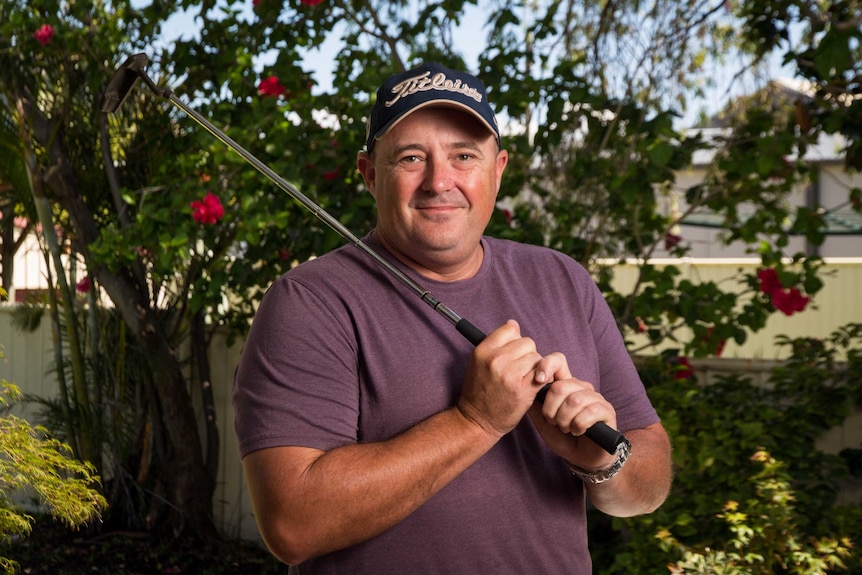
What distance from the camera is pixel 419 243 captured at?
1.68 m

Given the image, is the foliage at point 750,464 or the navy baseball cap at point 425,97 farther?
the foliage at point 750,464

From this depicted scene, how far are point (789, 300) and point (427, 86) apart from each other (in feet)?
9.42

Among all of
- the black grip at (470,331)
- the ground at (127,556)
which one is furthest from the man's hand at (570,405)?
the ground at (127,556)

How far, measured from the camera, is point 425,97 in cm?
165

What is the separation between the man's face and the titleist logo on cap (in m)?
0.04

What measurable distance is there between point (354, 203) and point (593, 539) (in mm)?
1717

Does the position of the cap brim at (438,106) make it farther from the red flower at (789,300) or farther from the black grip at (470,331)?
the red flower at (789,300)

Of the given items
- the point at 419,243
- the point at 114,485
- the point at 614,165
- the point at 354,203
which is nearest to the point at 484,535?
the point at 419,243

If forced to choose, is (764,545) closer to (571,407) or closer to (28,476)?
(571,407)

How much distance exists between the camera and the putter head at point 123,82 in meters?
1.87

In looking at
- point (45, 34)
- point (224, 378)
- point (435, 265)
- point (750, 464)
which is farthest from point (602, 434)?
point (224, 378)

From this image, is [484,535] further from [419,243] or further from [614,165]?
[614,165]

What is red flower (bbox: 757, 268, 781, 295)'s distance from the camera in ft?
13.6

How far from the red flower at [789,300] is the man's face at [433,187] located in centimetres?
275
